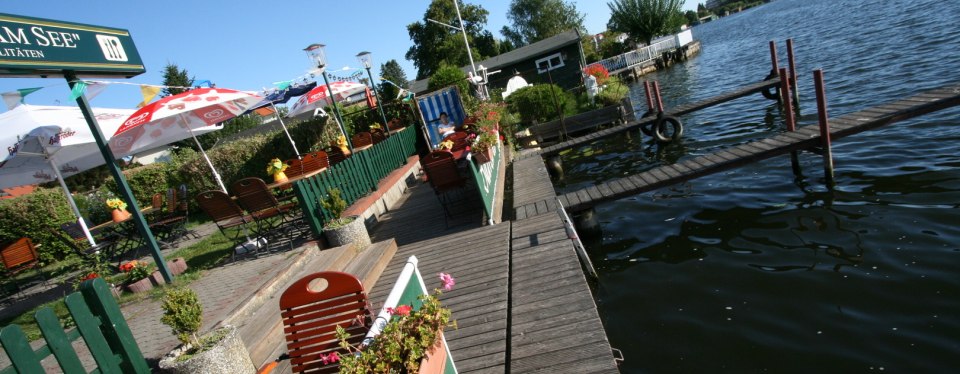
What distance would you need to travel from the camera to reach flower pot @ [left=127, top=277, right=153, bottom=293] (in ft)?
20.2

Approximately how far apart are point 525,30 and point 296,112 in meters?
70.1

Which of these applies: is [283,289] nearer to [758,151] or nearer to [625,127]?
[758,151]

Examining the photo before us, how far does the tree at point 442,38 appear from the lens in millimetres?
54906

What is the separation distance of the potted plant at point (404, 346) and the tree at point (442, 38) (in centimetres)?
5269

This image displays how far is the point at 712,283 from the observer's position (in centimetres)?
559

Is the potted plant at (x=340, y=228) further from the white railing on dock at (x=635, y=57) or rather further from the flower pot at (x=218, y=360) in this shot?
the white railing on dock at (x=635, y=57)

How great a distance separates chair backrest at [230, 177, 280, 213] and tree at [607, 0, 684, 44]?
155 ft

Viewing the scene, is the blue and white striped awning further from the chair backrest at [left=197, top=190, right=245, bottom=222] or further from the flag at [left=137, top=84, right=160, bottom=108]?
the chair backrest at [left=197, top=190, right=245, bottom=222]

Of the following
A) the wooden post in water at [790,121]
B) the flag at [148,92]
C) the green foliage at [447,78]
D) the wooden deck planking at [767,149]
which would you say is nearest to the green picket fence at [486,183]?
the wooden deck planking at [767,149]

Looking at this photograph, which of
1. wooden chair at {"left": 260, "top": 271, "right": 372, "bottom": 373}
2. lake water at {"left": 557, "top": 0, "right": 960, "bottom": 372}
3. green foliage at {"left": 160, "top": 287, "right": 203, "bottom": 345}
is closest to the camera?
Answer: wooden chair at {"left": 260, "top": 271, "right": 372, "bottom": 373}

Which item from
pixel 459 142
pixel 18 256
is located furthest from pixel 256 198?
pixel 18 256

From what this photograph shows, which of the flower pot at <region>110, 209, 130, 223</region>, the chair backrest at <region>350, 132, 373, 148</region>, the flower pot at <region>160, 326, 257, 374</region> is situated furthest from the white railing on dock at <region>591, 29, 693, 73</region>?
the flower pot at <region>160, 326, 257, 374</region>

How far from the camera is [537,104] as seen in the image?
692 inches

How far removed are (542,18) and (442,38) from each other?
22611 millimetres
